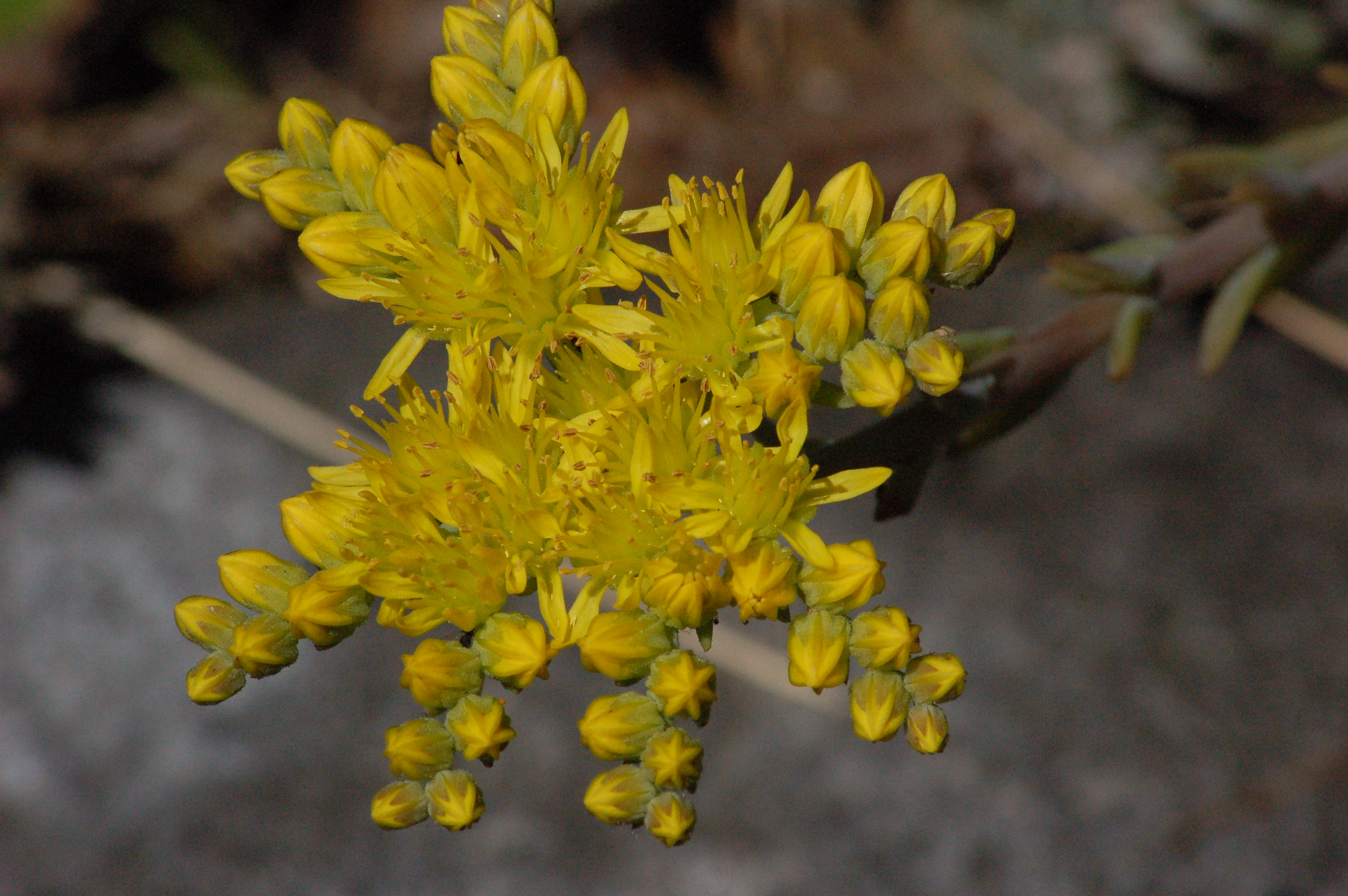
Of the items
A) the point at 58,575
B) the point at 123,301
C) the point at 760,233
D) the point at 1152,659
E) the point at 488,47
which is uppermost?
the point at 488,47

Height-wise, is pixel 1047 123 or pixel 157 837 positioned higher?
pixel 1047 123

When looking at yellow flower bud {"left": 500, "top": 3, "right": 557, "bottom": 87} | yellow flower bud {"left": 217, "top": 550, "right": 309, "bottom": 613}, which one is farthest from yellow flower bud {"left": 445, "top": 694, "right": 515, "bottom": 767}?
yellow flower bud {"left": 500, "top": 3, "right": 557, "bottom": 87}

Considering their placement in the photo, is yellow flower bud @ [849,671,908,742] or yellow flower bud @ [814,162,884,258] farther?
yellow flower bud @ [814,162,884,258]

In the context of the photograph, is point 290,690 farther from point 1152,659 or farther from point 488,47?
point 1152,659

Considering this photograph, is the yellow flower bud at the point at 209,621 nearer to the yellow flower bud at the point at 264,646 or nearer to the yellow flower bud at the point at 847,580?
the yellow flower bud at the point at 264,646

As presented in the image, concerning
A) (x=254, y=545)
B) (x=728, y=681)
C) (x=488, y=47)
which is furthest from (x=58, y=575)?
(x=488, y=47)

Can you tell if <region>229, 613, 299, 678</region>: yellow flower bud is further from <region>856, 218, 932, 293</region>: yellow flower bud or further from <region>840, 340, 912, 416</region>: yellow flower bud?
<region>856, 218, 932, 293</region>: yellow flower bud
